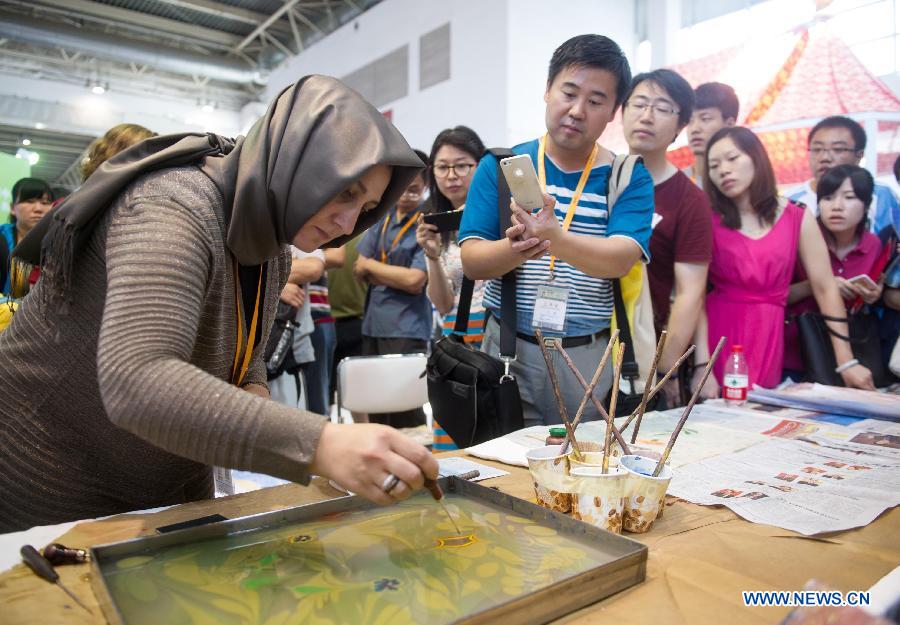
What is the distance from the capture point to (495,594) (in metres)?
0.65

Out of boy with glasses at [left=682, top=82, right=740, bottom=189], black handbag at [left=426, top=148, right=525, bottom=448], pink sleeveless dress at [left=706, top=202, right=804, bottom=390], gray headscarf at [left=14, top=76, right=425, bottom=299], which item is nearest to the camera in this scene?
gray headscarf at [left=14, top=76, right=425, bottom=299]

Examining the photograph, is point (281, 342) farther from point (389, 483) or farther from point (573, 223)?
point (389, 483)

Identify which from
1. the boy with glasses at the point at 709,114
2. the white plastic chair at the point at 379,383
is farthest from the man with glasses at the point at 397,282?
the boy with glasses at the point at 709,114

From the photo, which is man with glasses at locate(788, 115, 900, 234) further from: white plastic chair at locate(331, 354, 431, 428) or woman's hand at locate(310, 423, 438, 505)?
woman's hand at locate(310, 423, 438, 505)

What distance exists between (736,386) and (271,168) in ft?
4.66

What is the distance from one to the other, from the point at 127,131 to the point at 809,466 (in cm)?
181

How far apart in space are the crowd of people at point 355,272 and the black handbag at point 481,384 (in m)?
0.04

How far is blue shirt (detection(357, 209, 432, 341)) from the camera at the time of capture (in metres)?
2.98

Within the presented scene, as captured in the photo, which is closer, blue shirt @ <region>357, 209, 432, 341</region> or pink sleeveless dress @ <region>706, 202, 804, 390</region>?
pink sleeveless dress @ <region>706, 202, 804, 390</region>

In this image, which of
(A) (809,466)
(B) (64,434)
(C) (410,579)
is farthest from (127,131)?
(A) (809,466)

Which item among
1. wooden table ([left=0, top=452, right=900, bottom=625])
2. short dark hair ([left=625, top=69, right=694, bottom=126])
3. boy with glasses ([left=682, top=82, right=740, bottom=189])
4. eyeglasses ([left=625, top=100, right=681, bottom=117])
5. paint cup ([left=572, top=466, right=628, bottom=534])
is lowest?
wooden table ([left=0, top=452, right=900, bottom=625])

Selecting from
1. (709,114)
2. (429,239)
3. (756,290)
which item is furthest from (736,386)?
(709,114)

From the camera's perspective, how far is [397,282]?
115 inches

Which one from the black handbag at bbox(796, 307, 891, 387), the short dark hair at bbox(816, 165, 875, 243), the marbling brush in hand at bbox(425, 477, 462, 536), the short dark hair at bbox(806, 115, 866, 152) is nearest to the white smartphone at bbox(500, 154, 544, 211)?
the marbling brush in hand at bbox(425, 477, 462, 536)
